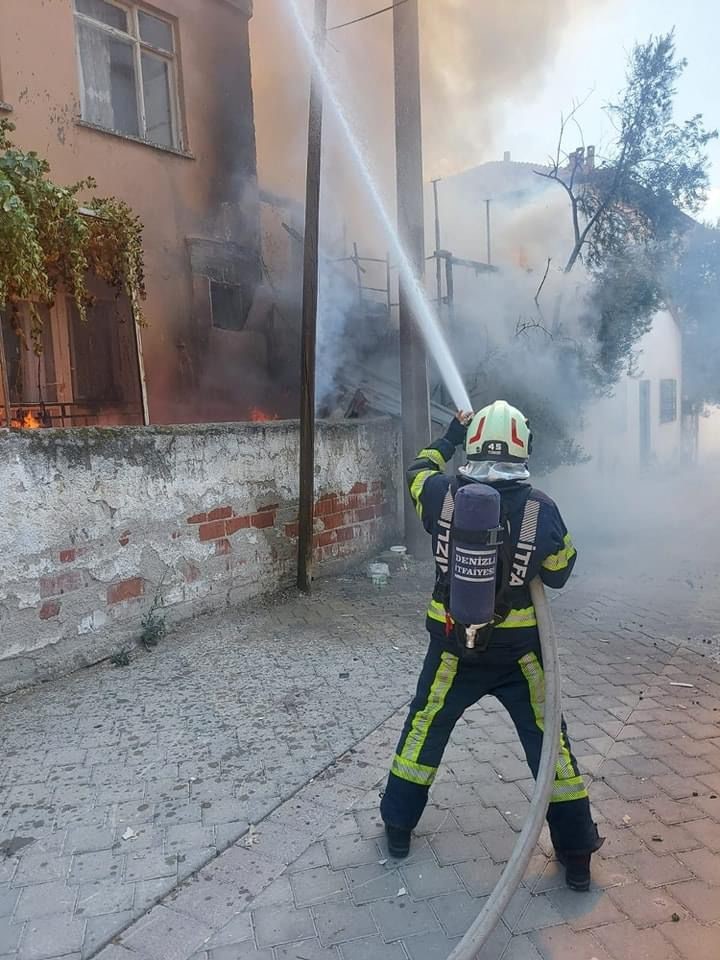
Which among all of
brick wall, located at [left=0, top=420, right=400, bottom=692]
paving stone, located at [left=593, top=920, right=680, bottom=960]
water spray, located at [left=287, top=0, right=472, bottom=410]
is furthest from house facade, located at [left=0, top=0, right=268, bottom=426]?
paving stone, located at [left=593, top=920, right=680, bottom=960]

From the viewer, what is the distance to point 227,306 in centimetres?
944

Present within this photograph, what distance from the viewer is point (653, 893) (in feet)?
8.00

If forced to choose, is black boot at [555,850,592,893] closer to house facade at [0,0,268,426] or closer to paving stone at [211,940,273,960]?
paving stone at [211,940,273,960]

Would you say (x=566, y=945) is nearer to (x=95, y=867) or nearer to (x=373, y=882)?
(x=373, y=882)

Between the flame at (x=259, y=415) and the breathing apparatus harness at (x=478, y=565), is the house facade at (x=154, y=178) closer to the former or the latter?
the flame at (x=259, y=415)

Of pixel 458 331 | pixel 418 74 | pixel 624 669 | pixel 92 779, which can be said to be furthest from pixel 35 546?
pixel 458 331

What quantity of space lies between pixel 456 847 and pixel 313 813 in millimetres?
622

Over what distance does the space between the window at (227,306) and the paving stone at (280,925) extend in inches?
313

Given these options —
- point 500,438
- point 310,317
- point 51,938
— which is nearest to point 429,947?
point 51,938

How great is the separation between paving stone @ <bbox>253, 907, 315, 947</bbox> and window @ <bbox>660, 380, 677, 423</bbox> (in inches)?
650

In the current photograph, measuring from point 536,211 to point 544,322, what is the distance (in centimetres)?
309

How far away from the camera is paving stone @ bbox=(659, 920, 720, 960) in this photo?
2174 millimetres

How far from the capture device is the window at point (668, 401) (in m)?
16.8

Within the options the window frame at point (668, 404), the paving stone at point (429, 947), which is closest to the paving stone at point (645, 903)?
the paving stone at point (429, 947)
